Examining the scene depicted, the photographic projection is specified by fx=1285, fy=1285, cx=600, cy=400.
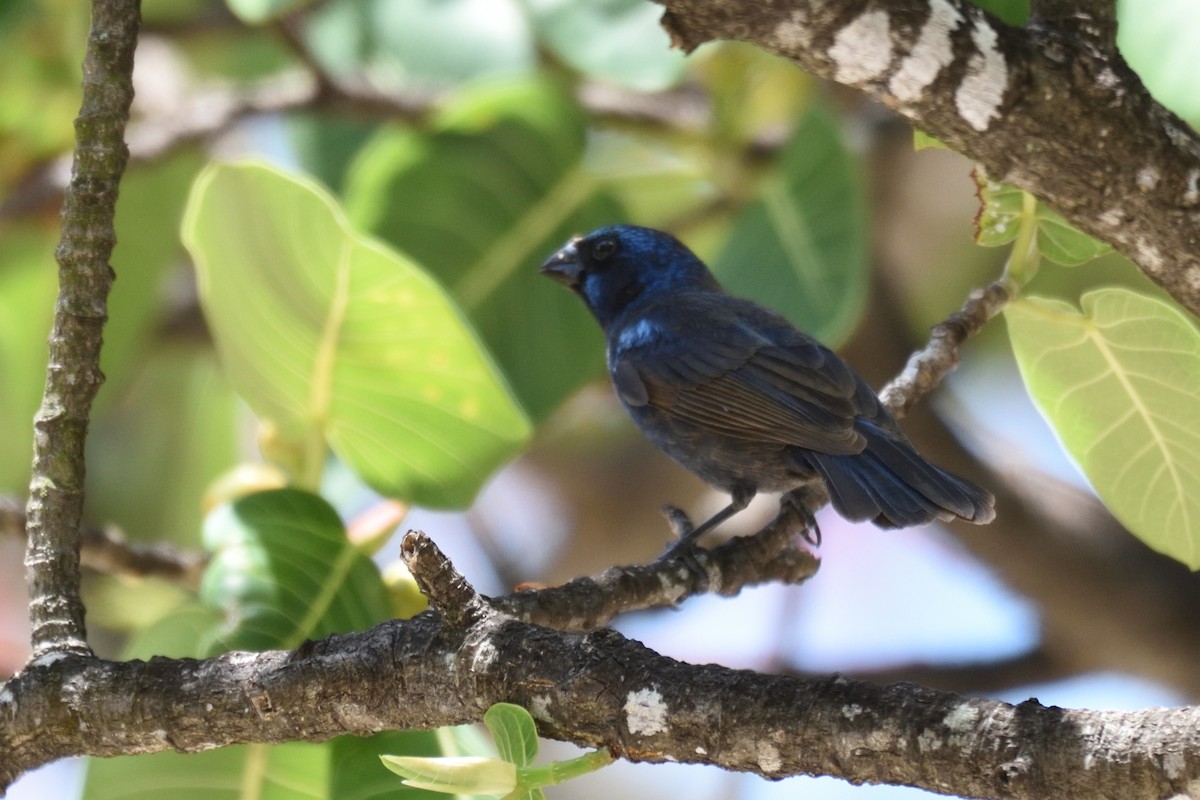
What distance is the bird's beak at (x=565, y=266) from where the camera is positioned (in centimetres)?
343

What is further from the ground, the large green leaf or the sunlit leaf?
the sunlit leaf

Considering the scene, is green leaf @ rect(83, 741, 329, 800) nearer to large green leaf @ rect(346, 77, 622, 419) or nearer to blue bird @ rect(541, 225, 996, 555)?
blue bird @ rect(541, 225, 996, 555)

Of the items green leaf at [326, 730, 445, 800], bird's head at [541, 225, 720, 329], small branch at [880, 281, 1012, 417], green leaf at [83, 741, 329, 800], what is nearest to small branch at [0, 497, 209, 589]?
green leaf at [83, 741, 329, 800]

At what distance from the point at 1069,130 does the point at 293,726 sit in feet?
4.08

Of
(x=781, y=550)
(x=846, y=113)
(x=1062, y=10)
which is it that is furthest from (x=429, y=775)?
(x=846, y=113)

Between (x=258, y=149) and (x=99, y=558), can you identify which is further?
(x=258, y=149)

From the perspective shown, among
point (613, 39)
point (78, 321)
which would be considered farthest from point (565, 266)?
point (78, 321)

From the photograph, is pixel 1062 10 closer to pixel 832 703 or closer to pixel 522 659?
pixel 832 703

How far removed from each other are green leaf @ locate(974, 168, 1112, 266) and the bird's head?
4.77 feet

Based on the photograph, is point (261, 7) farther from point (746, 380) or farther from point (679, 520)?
point (679, 520)

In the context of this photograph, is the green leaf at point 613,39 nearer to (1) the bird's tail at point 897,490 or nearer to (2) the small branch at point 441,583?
(1) the bird's tail at point 897,490

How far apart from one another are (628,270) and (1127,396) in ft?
5.67

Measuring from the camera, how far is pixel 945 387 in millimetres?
4305

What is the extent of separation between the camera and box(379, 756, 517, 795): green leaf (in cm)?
143
